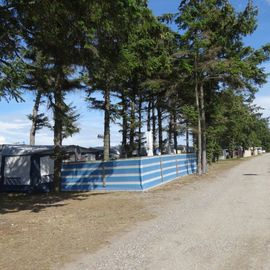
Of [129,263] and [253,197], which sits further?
[253,197]

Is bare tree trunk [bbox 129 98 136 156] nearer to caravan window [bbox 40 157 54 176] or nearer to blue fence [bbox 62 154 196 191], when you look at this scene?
blue fence [bbox 62 154 196 191]

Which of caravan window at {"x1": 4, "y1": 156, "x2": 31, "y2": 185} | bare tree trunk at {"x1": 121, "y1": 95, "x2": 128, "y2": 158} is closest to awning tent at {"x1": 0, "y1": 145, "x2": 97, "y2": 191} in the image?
caravan window at {"x1": 4, "y1": 156, "x2": 31, "y2": 185}

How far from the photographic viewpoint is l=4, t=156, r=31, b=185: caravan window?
858 inches

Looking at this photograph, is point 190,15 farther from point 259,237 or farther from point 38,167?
point 259,237

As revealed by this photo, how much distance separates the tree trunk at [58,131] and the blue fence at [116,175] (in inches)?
29.7

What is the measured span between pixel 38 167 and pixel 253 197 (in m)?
11.7

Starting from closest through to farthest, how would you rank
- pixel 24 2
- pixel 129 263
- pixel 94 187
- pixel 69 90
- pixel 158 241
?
1. pixel 129 263
2. pixel 158 241
3. pixel 24 2
4. pixel 94 187
5. pixel 69 90

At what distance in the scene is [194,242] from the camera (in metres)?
7.75

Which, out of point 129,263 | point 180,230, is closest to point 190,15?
point 180,230

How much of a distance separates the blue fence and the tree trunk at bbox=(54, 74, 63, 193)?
29.7 inches

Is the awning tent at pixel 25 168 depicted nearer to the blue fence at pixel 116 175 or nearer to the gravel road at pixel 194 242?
the blue fence at pixel 116 175

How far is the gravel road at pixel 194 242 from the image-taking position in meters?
6.36

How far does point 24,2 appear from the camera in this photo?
33.4 feet

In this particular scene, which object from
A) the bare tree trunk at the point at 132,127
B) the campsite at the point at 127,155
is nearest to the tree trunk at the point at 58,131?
the campsite at the point at 127,155
